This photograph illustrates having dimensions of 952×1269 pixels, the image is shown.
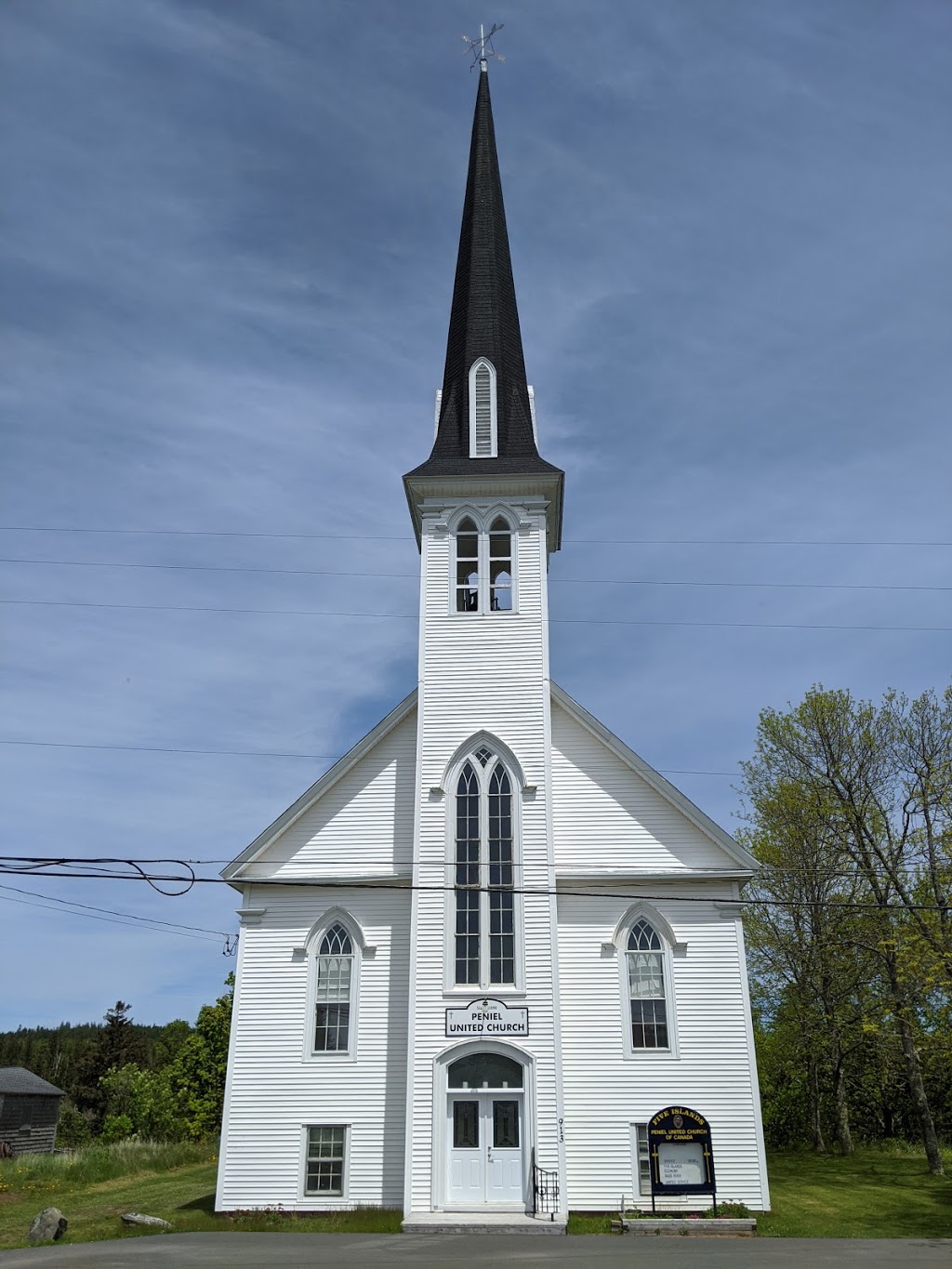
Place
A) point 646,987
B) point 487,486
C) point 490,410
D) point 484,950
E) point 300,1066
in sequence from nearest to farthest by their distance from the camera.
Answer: point 484,950 < point 300,1066 < point 646,987 < point 487,486 < point 490,410

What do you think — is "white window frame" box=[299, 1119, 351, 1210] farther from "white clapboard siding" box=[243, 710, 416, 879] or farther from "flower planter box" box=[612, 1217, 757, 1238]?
"flower planter box" box=[612, 1217, 757, 1238]

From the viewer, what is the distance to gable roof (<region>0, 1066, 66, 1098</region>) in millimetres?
47625

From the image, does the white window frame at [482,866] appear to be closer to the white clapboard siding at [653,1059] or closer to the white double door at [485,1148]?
the white clapboard siding at [653,1059]

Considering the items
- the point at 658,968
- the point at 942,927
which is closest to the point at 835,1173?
the point at 942,927

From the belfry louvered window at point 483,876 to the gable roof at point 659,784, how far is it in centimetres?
208

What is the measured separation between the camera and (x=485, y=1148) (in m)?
17.8

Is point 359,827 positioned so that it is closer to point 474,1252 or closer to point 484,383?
point 474,1252

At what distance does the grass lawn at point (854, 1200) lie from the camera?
17344 mm

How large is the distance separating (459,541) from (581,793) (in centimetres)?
646

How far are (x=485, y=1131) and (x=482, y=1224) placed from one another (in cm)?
175

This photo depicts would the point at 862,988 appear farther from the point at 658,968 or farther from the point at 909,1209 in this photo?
the point at 658,968

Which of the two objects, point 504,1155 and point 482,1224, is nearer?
point 482,1224

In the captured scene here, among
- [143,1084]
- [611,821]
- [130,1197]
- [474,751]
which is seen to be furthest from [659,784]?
[143,1084]

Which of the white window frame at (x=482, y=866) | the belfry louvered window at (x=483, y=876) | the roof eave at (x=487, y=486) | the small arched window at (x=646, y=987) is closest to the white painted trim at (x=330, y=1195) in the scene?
the white window frame at (x=482, y=866)
